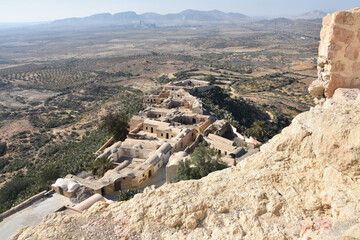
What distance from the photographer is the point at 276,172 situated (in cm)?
707

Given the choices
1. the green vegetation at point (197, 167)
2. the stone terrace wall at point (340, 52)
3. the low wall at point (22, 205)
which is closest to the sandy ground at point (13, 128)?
the low wall at point (22, 205)

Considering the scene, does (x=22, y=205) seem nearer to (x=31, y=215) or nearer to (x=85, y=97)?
(x=31, y=215)

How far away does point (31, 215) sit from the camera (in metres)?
15.4

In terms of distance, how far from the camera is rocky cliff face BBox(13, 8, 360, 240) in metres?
5.50

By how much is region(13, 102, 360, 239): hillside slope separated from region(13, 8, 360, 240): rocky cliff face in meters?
0.02

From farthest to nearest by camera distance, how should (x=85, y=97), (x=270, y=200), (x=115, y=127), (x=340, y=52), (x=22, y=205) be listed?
(x=85, y=97), (x=115, y=127), (x=22, y=205), (x=340, y=52), (x=270, y=200)

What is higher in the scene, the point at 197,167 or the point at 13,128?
the point at 197,167

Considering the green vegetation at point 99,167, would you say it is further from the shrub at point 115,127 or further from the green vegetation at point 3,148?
the green vegetation at point 3,148

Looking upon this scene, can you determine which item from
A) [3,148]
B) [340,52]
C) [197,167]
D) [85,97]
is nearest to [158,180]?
[197,167]

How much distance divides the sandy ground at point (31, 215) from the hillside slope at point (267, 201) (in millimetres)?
6998

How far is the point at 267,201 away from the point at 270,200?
0.25 ft

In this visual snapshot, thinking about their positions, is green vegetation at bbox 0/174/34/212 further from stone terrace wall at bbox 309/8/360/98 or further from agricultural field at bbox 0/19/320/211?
stone terrace wall at bbox 309/8/360/98

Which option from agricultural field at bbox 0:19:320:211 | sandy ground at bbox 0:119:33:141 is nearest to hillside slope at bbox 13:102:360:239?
agricultural field at bbox 0:19:320:211

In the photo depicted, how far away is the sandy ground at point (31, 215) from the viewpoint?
46.5 feet
